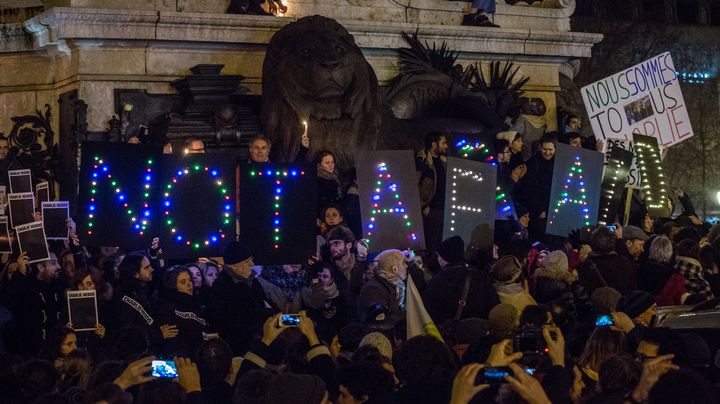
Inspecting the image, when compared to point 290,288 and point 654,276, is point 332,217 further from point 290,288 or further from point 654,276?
point 654,276

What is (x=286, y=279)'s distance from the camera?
481 inches

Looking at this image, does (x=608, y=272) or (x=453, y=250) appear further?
(x=608, y=272)

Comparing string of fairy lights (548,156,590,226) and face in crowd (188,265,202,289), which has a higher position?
string of fairy lights (548,156,590,226)

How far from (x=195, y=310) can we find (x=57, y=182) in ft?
23.8

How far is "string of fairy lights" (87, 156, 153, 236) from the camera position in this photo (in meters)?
13.1

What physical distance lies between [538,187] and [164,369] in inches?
334

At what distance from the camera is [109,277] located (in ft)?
41.8

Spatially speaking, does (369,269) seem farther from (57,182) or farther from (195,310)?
(57,182)

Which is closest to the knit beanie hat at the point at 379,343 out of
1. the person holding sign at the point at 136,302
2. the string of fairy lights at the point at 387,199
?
the person holding sign at the point at 136,302

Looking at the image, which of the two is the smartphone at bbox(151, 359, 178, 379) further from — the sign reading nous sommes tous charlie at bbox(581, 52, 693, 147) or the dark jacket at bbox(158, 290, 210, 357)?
the sign reading nous sommes tous charlie at bbox(581, 52, 693, 147)

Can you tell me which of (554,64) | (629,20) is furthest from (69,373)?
(629,20)

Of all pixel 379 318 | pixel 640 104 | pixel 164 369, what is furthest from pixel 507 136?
pixel 164 369

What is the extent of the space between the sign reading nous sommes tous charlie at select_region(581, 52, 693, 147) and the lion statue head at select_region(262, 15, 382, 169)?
4.09 meters

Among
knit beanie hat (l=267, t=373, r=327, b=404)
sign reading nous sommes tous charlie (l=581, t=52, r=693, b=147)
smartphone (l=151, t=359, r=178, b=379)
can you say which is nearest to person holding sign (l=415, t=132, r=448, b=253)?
sign reading nous sommes tous charlie (l=581, t=52, r=693, b=147)
